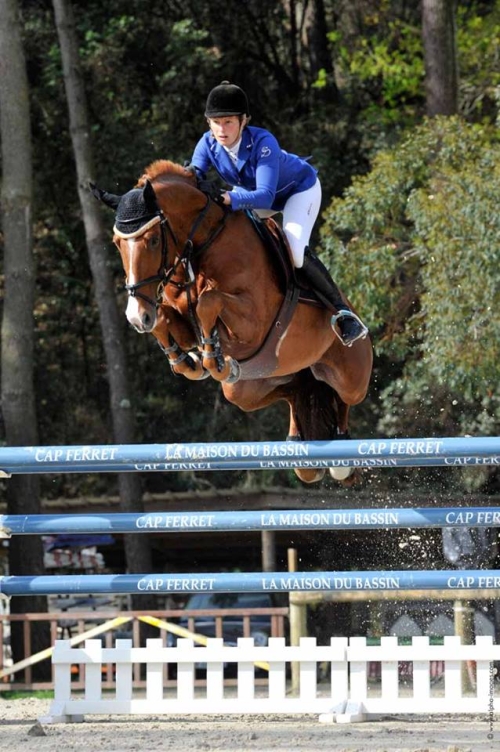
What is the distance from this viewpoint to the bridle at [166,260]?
5.59m

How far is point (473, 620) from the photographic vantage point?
10680mm

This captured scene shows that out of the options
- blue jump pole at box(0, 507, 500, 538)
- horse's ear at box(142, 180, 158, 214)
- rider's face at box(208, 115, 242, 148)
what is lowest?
blue jump pole at box(0, 507, 500, 538)

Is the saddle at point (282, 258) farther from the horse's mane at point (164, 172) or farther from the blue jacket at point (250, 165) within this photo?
the horse's mane at point (164, 172)

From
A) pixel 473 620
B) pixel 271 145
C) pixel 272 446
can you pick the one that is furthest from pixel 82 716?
pixel 473 620

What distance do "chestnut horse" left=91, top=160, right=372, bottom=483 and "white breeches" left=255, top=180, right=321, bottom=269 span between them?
0.55ft

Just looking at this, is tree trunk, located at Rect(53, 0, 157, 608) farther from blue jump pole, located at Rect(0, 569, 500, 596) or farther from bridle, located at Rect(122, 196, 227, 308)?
bridle, located at Rect(122, 196, 227, 308)

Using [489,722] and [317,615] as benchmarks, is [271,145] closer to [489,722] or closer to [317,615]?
[489,722]

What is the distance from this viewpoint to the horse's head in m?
5.58

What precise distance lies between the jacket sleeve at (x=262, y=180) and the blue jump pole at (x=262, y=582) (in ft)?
5.86

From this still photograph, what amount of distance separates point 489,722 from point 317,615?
779 cm

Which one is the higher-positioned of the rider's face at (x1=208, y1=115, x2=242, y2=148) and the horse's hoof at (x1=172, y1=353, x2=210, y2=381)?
the rider's face at (x1=208, y1=115, x2=242, y2=148)

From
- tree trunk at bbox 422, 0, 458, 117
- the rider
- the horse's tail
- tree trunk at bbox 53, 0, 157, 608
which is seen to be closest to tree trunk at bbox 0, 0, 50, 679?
tree trunk at bbox 53, 0, 157, 608

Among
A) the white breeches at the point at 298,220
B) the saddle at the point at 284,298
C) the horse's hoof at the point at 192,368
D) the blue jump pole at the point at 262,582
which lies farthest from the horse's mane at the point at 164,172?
the blue jump pole at the point at 262,582

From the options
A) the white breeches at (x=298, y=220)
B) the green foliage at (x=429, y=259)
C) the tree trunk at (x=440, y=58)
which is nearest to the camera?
the white breeches at (x=298, y=220)
